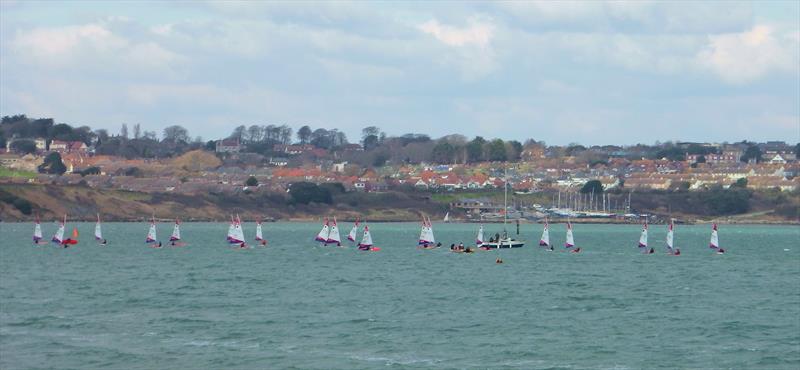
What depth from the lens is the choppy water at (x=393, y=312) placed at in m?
52.5

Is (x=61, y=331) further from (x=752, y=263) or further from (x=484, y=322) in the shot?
(x=752, y=263)

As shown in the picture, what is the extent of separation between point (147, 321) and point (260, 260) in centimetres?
5266

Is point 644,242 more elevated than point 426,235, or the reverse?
A: point 426,235

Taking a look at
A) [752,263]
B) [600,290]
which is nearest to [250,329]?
[600,290]

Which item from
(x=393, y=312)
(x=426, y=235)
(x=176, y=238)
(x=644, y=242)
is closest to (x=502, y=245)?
(x=426, y=235)

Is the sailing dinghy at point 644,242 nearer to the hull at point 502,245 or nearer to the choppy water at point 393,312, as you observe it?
the choppy water at point 393,312

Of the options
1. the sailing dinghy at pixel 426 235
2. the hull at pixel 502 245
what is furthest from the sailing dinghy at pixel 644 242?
the sailing dinghy at pixel 426 235

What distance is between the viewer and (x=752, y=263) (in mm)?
119438

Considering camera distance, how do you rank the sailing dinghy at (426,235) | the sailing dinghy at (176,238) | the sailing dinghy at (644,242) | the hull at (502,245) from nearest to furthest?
1. the sailing dinghy at (644,242)
2. the sailing dinghy at (426,235)
3. the hull at (502,245)
4. the sailing dinghy at (176,238)

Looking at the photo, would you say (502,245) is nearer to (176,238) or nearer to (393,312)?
(176,238)

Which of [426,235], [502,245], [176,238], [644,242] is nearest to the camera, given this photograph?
[426,235]

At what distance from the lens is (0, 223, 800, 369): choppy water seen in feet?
172

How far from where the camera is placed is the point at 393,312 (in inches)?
2709

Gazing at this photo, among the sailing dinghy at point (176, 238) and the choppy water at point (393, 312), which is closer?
the choppy water at point (393, 312)
